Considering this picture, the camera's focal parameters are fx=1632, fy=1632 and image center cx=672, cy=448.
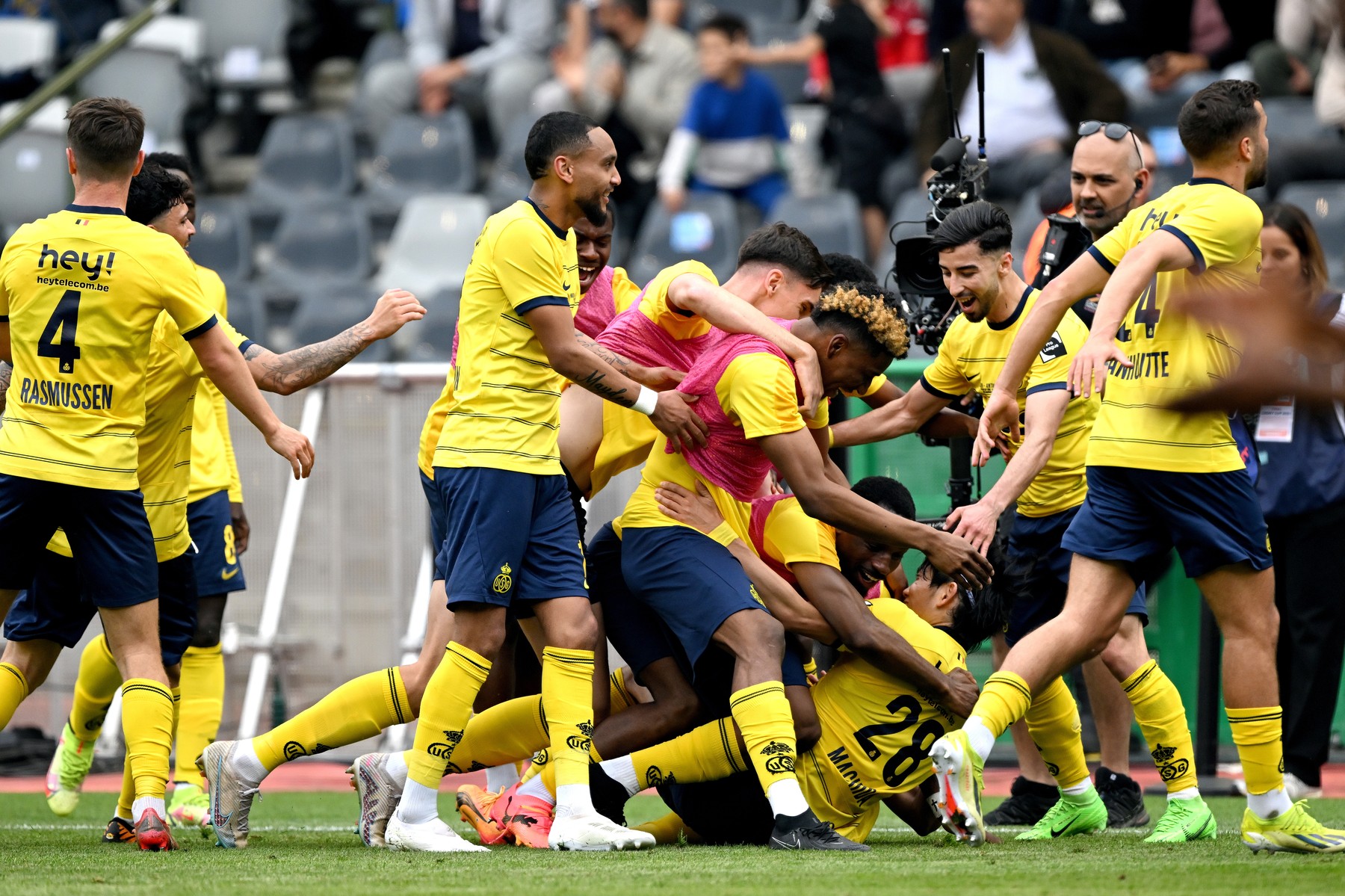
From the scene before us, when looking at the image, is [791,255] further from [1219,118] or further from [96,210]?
[96,210]

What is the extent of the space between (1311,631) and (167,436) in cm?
501

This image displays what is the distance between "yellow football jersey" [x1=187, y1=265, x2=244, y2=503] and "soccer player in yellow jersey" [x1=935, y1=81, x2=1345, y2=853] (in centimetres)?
329

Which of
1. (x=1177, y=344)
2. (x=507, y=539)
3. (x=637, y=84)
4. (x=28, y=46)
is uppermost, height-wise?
(x=28, y=46)

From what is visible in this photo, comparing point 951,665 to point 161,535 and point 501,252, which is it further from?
point 161,535

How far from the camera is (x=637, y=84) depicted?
13.4 meters

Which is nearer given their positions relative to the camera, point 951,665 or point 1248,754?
point 1248,754

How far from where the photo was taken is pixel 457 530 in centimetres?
529

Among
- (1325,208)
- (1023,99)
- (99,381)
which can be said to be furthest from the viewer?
(1023,99)

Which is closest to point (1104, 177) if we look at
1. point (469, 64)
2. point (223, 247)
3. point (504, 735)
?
point (504, 735)

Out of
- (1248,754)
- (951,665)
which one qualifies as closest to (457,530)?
(951,665)

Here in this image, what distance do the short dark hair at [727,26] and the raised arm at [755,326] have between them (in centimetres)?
693

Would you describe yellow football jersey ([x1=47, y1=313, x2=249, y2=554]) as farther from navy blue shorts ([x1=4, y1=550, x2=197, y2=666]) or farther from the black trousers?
the black trousers

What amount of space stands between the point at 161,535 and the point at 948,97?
3536 mm

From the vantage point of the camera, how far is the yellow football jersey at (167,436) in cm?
585
